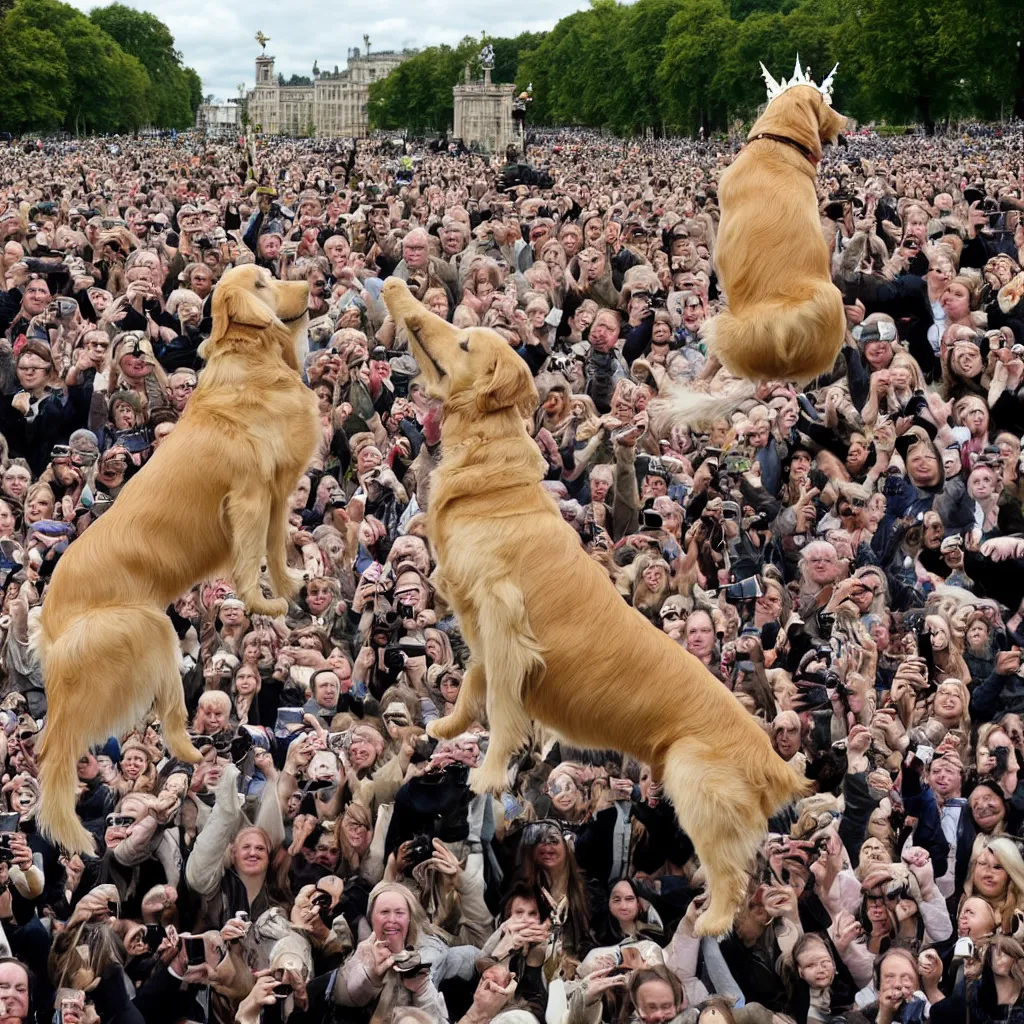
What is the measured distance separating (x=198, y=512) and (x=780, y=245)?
2.96m

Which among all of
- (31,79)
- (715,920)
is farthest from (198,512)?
(31,79)

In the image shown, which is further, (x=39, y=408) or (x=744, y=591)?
(x=39, y=408)

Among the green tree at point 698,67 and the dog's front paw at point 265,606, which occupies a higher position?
the green tree at point 698,67

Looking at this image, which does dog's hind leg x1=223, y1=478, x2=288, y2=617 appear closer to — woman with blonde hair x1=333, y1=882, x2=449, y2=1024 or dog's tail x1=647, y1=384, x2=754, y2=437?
dog's tail x1=647, y1=384, x2=754, y2=437

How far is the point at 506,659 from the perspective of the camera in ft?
25.3

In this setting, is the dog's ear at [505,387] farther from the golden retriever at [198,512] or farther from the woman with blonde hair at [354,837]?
the woman with blonde hair at [354,837]

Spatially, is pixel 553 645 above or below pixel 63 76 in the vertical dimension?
below

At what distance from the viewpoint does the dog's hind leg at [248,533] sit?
7.62m

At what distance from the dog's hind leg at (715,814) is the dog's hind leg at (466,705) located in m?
1.02

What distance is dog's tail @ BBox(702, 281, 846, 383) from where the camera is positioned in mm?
7715

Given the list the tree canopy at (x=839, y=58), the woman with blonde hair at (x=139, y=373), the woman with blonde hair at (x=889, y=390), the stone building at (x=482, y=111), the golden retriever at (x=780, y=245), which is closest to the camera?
the golden retriever at (x=780, y=245)

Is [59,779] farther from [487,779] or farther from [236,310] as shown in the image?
[236,310]

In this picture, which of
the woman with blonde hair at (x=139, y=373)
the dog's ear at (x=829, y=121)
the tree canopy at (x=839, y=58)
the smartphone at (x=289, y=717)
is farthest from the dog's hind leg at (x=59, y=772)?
the tree canopy at (x=839, y=58)

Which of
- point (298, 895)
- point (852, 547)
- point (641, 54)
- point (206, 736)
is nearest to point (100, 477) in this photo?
point (206, 736)
